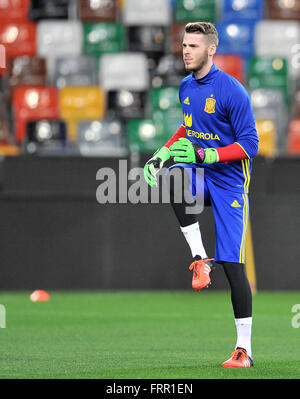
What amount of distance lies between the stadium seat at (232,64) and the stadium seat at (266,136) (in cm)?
89

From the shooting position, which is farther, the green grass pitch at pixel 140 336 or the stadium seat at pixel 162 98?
the stadium seat at pixel 162 98

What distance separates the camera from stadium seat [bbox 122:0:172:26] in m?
13.6

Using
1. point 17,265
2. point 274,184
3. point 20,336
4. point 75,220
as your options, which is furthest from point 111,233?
point 20,336

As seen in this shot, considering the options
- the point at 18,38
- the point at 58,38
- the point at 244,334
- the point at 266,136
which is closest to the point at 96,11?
the point at 58,38

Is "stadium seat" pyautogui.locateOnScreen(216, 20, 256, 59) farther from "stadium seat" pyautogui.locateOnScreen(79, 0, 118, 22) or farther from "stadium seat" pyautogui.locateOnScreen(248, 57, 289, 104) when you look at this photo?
"stadium seat" pyautogui.locateOnScreen(79, 0, 118, 22)

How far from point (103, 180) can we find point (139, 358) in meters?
4.76

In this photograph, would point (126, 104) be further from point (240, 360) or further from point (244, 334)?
point (240, 360)

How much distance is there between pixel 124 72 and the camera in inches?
504

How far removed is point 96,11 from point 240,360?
9.29 metres

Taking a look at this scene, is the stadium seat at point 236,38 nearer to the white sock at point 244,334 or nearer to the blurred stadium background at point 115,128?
the blurred stadium background at point 115,128

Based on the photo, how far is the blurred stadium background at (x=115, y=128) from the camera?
10500mm

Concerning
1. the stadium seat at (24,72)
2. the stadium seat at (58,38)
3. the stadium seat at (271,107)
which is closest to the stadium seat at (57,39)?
the stadium seat at (58,38)

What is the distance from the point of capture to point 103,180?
1047cm

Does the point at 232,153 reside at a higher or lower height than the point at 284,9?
lower
